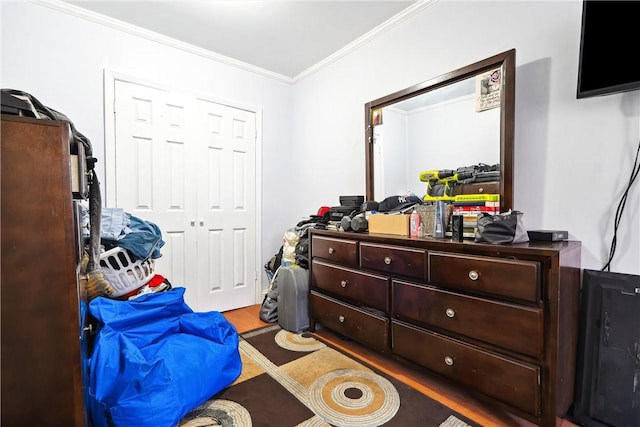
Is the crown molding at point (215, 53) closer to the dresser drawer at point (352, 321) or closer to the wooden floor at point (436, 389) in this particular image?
the dresser drawer at point (352, 321)

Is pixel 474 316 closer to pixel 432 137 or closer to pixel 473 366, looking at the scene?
pixel 473 366

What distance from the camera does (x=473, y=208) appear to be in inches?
64.9

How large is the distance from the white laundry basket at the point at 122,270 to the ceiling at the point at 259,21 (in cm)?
181

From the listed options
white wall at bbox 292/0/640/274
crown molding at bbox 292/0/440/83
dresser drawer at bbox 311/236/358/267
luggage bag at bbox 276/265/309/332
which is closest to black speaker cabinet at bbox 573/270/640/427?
white wall at bbox 292/0/640/274

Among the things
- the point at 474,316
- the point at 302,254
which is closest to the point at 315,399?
the point at 474,316

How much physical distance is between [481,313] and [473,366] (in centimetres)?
27

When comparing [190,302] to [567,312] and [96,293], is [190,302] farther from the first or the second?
[567,312]

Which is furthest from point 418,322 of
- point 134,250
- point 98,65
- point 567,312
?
point 98,65

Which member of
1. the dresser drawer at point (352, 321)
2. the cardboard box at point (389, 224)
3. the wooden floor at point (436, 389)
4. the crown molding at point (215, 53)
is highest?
the crown molding at point (215, 53)

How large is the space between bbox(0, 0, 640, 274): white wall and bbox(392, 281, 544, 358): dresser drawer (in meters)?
0.59

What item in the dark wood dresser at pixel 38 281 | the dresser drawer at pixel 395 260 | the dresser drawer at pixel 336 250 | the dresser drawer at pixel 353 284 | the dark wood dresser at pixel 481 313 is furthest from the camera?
the dresser drawer at pixel 336 250

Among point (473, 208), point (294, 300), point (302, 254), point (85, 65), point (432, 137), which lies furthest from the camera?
point (302, 254)

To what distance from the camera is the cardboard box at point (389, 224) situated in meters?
1.80

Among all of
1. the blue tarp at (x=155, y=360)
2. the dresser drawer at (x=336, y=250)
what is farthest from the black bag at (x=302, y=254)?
the blue tarp at (x=155, y=360)
